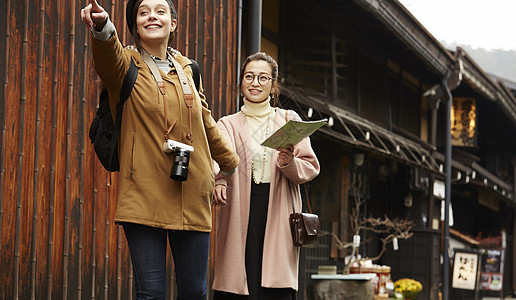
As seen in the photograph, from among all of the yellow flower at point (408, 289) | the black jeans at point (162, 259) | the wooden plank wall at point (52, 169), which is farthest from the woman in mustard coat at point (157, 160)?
the yellow flower at point (408, 289)

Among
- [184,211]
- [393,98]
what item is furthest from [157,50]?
A: [393,98]

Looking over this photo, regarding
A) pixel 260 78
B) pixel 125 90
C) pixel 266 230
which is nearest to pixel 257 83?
pixel 260 78

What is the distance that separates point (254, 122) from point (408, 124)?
15.1 m

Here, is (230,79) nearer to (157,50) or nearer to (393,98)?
(157,50)

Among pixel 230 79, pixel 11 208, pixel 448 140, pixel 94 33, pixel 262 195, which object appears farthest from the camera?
pixel 448 140

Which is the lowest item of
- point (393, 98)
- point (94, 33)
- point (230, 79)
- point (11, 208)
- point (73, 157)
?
point (11, 208)

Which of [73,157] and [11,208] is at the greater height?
[73,157]

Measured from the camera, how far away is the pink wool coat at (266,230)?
4.42 meters

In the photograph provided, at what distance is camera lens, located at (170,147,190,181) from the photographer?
134 inches

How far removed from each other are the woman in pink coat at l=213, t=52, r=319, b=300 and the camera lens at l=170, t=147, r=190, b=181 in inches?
35.4

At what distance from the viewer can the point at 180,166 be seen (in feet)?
11.2

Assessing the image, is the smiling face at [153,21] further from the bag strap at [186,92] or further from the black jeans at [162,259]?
the black jeans at [162,259]

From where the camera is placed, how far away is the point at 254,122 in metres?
4.64

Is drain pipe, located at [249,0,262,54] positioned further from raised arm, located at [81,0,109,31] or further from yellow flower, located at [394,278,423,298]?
yellow flower, located at [394,278,423,298]
